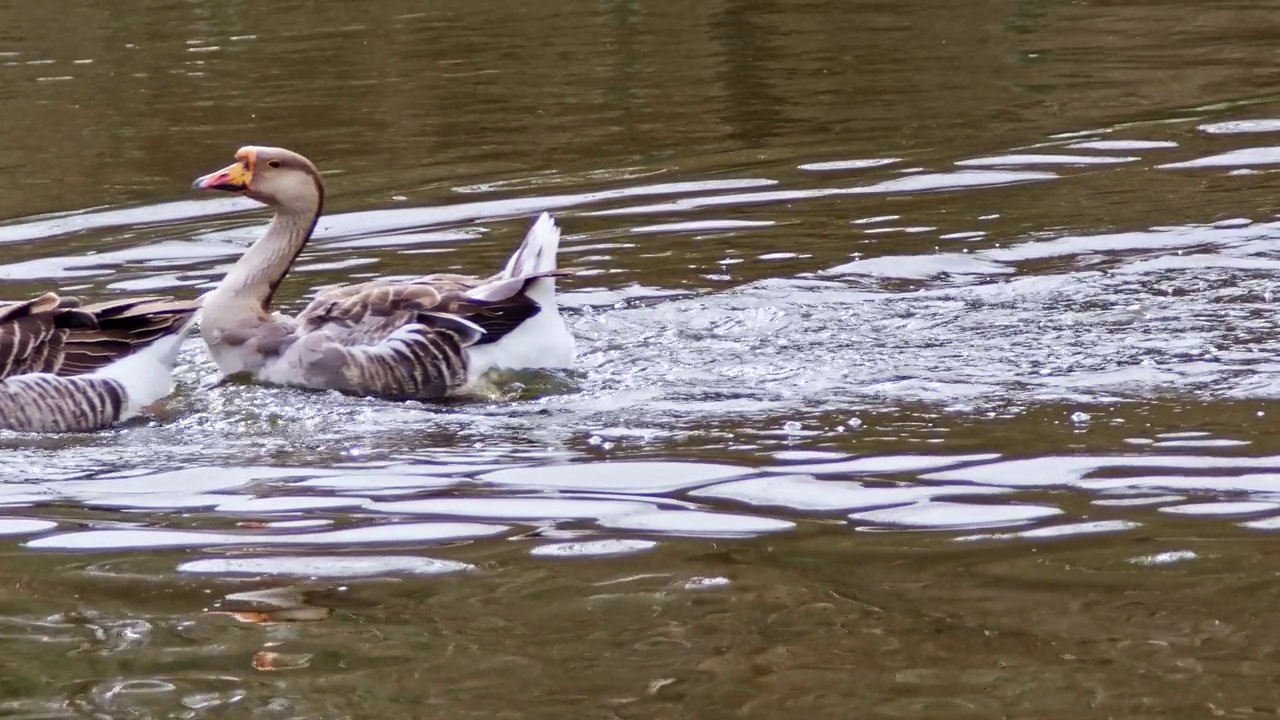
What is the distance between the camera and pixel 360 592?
235 inches

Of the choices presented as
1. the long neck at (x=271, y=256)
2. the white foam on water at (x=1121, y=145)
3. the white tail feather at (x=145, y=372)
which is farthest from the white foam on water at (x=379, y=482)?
the white foam on water at (x=1121, y=145)

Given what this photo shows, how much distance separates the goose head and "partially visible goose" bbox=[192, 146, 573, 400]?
13cm

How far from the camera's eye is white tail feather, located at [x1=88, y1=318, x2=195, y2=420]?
8.79 meters

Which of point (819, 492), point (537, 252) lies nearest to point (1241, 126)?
point (537, 252)

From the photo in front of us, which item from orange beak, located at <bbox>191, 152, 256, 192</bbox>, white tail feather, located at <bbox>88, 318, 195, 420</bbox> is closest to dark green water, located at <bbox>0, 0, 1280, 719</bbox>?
white tail feather, located at <bbox>88, 318, 195, 420</bbox>

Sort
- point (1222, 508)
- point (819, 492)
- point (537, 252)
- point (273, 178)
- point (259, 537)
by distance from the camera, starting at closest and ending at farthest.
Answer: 1. point (1222, 508)
2. point (259, 537)
3. point (819, 492)
4. point (537, 252)
5. point (273, 178)

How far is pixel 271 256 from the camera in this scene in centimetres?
960

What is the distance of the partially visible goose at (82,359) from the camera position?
28.4 feet

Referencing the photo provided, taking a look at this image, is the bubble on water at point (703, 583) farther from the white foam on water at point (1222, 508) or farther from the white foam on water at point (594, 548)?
the white foam on water at point (1222, 508)

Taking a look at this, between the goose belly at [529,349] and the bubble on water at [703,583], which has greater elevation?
the goose belly at [529,349]

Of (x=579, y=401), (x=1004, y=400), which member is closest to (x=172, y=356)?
(x=579, y=401)

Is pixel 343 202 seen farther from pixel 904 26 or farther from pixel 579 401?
pixel 904 26

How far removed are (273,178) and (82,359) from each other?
4.82ft

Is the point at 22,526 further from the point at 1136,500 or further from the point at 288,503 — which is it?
the point at 1136,500
